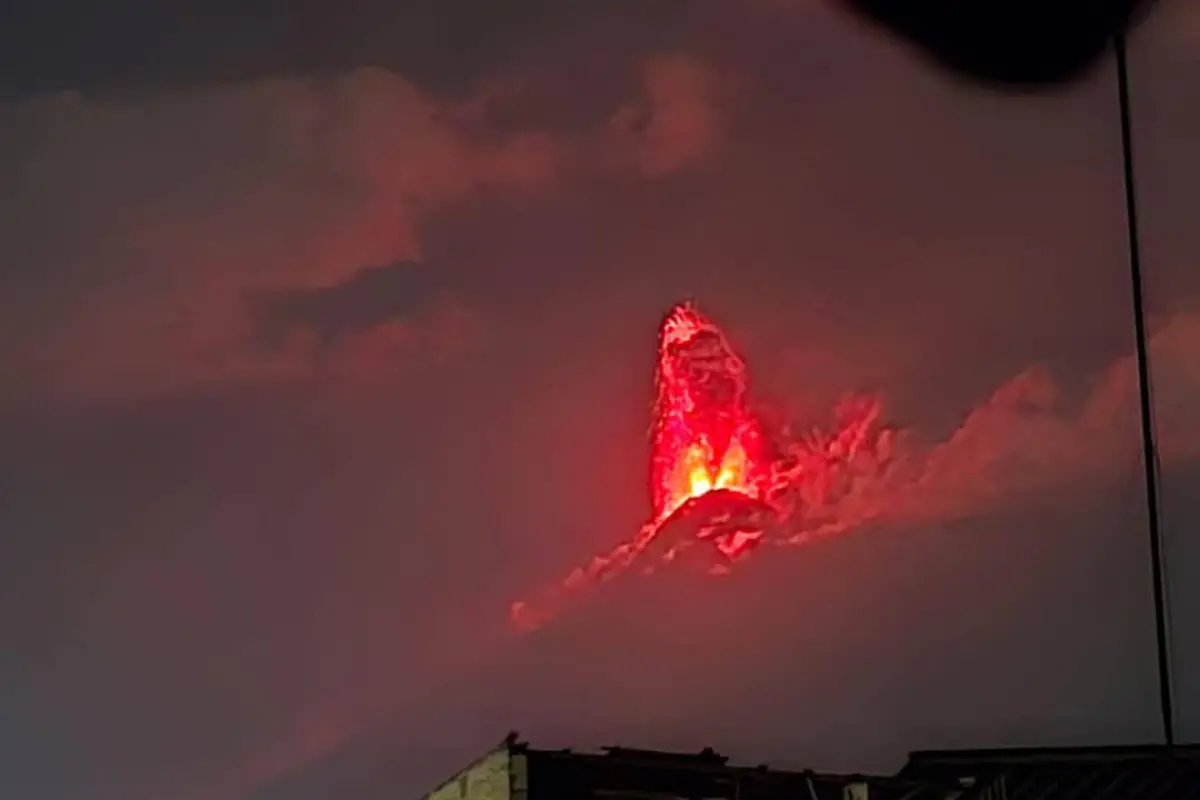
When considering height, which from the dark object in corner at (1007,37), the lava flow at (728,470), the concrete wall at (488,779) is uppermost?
the dark object in corner at (1007,37)

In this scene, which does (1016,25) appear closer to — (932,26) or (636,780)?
(932,26)

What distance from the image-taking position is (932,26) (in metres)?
10.4

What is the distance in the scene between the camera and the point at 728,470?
34.2 feet

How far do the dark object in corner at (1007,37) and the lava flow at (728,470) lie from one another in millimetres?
2028

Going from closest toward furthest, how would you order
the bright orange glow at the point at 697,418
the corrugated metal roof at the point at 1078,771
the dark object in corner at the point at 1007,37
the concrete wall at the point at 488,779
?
the concrete wall at the point at 488,779 → the corrugated metal roof at the point at 1078,771 → the dark object in corner at the point at 1007,37 → the bright orange glow at the point at 697,418

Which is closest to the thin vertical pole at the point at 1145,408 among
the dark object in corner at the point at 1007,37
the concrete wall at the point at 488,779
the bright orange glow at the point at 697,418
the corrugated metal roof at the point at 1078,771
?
the dark object in corner at the point at 1007,37

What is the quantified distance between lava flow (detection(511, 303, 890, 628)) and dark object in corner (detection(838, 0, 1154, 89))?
203 centimetres

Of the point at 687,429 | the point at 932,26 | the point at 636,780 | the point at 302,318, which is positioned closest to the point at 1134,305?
the point at 932,26

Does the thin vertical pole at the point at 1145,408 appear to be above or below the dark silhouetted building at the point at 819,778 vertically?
above

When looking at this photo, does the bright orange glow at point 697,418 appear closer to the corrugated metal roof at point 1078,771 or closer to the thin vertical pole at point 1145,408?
the corrugated metal roof at point 1078,771

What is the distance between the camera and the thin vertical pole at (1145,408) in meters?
10.2

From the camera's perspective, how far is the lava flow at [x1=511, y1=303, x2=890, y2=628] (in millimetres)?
10352

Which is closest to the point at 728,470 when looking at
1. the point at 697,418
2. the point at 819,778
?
the point at 697,418

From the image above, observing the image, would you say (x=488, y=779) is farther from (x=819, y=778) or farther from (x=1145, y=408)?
(x=1145, y=408)
